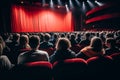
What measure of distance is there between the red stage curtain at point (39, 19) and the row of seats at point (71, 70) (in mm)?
17905

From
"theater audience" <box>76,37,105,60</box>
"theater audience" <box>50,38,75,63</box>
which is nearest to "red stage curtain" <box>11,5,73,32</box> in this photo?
"theater audience" <box>76,37,105,60</box>

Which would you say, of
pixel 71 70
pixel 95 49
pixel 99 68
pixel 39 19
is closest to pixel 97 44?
pixel 95 49

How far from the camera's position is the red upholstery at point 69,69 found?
7.75 ft

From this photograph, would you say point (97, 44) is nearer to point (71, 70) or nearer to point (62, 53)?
point (62, 53)

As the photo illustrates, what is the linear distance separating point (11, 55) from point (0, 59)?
5.12ft

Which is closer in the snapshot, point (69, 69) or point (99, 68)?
point (69, 69)

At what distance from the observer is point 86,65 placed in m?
2.43

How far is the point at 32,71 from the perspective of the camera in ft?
7.31

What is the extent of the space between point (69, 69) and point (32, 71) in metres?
0.48

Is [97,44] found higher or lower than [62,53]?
higher

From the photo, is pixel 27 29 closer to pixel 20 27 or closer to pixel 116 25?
pixel 20 27

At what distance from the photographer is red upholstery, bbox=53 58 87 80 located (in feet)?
7.75

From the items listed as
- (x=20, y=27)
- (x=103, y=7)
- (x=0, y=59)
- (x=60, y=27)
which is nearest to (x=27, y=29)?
(x=20, y=27)

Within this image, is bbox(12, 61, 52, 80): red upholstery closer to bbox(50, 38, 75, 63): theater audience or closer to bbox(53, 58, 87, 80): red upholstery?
bbox(53, 58, 87, 80): red upholstery
